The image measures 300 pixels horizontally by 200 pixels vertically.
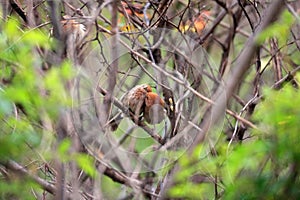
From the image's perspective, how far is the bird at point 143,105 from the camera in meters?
1.44

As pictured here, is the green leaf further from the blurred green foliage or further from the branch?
the blurred green foliage

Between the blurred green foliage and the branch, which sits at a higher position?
the blurred green foliage

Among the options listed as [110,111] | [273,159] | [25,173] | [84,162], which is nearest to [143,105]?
[110,111]

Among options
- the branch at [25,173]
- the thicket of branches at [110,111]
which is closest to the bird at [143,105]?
the thicket of branches at [110,111]

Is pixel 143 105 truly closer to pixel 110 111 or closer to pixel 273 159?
Result: pixel 110 111

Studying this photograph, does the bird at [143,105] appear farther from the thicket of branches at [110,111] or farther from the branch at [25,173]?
the branch at [25,173]

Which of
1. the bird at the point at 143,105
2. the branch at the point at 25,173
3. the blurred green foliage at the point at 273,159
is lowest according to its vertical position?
the branch at the point at 25,173

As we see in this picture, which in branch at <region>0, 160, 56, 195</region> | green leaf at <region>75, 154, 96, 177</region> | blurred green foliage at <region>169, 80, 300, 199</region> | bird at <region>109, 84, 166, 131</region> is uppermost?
blurred green foliage at <region>169, 80, 300, 199</region>

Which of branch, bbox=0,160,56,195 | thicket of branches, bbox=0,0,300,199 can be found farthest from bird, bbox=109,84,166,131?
branch, bbox=0,160,56,195

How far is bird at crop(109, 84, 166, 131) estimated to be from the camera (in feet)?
4.73

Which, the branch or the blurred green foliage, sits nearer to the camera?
the blurred green foliage

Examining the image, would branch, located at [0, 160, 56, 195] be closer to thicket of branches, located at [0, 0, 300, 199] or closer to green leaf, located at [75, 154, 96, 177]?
thicket of branches, located at [0, 0, 300, 199]

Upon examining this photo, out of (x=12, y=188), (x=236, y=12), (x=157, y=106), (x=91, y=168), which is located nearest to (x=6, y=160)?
(x=12, y=188)

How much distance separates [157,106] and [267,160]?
1.38 feet
